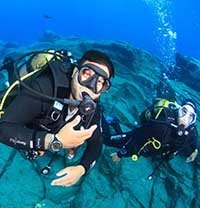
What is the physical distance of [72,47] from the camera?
1373 cm

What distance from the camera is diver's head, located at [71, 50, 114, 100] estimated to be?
3965 mm

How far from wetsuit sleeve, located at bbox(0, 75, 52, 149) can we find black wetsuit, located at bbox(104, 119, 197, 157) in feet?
11.6

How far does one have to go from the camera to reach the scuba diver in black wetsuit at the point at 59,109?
3643mm

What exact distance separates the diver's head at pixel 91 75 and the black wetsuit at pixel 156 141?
2813 millimetres

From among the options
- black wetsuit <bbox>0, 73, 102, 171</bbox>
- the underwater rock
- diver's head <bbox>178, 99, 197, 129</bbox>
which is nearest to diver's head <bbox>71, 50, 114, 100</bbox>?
black wetsuit <bbox>0, 73, 102, 171</bbox>

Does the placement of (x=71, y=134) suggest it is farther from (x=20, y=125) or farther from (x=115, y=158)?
(x=115, y=158)

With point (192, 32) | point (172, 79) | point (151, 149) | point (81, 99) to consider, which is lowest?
point (192, 32)

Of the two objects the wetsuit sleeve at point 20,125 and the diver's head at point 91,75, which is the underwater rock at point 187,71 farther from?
the wetsuit sleeve at point 20,125

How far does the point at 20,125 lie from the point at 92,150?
115 centimetres

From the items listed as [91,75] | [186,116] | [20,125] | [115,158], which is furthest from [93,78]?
[115,158]

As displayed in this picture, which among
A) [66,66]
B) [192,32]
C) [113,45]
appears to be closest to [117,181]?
[66,66]

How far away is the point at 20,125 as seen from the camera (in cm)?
Result: 379

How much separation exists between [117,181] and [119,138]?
1015mm

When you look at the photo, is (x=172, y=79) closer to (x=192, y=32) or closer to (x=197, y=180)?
(x=197, y=180)
